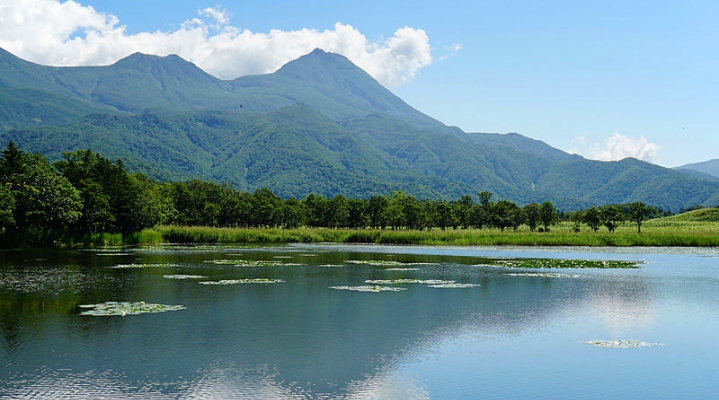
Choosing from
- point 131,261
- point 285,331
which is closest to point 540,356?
point 285,331

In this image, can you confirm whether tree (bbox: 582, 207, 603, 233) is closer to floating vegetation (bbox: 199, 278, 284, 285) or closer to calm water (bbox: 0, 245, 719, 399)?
calm water (bbox: 0, 245, 719, 399)

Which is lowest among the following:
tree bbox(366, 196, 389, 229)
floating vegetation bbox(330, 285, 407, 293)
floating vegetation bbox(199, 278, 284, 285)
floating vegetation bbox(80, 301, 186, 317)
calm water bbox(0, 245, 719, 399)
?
calm water bbox(0, 245, 719, 399)

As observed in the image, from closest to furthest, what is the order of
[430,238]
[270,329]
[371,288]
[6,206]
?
[270,329] < [371,288] < [6,206] < [430,238]

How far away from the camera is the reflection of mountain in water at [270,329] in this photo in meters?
18.3

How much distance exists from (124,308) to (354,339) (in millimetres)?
12846

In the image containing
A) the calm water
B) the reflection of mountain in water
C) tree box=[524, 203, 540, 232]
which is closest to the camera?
the calm water

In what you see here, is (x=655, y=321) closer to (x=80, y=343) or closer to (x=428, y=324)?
(x=428, y=324)

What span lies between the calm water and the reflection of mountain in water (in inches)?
3.7

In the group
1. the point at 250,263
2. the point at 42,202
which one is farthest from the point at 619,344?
the point at 42,202

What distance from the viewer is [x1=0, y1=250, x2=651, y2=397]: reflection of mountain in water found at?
722 inches

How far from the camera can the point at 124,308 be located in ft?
96.0

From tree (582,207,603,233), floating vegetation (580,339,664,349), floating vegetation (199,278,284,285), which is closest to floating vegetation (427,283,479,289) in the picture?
floating vegetation (199,278,284,285)

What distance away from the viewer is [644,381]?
1842 cm

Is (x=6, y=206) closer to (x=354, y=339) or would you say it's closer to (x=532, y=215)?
(x=354, y=339)
